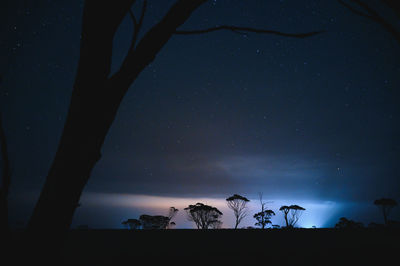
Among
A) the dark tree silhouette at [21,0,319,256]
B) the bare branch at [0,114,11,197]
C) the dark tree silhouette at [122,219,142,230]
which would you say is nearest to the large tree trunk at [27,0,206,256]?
the dark tree silhouette at [21,0,319,256]

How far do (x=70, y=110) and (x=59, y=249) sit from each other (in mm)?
599

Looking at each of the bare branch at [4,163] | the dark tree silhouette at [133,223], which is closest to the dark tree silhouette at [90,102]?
the bare branch at [4,163]

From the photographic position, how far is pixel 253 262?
7.09 m

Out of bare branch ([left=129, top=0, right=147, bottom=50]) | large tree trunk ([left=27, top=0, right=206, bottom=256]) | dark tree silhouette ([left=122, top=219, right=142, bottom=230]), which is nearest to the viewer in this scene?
large tree trunk ([left=27, top=0, right=206, bottom=256])

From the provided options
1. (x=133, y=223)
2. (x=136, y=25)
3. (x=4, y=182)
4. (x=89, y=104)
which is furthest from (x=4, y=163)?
(x=133, y=223)

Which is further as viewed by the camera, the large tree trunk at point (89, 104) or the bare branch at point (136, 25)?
the bare branch at point (136, 25)

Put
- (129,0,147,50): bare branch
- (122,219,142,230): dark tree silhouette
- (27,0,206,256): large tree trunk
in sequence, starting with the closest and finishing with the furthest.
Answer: (27,0,206,256): large tree trunk
(129,0,147,50): bare branch
(122,219,142,230): dark tree silhouette

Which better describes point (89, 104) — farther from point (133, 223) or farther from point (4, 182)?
point (133, 223)

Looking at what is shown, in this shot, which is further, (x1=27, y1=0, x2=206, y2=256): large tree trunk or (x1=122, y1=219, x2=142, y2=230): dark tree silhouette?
(x1=122, y1=219, x2=142, y2=230): dark tree silhouette

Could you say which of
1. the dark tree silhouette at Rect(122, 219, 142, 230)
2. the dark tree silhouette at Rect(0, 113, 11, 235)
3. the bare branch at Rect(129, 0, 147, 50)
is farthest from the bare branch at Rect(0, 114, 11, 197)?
the dark tree silhouette at Rect(122, 219, 142, 230)

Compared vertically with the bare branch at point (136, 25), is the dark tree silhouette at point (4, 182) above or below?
below

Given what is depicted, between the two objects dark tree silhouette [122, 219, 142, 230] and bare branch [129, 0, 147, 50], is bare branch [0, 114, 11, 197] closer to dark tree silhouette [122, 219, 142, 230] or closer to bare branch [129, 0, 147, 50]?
bare branch [129, 0, 147, 50]

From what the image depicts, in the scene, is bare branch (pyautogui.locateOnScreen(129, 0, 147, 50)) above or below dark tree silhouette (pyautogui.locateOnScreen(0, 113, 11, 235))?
above

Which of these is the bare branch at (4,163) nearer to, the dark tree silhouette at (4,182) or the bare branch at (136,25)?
the dark tree silhouette at (4,182)
